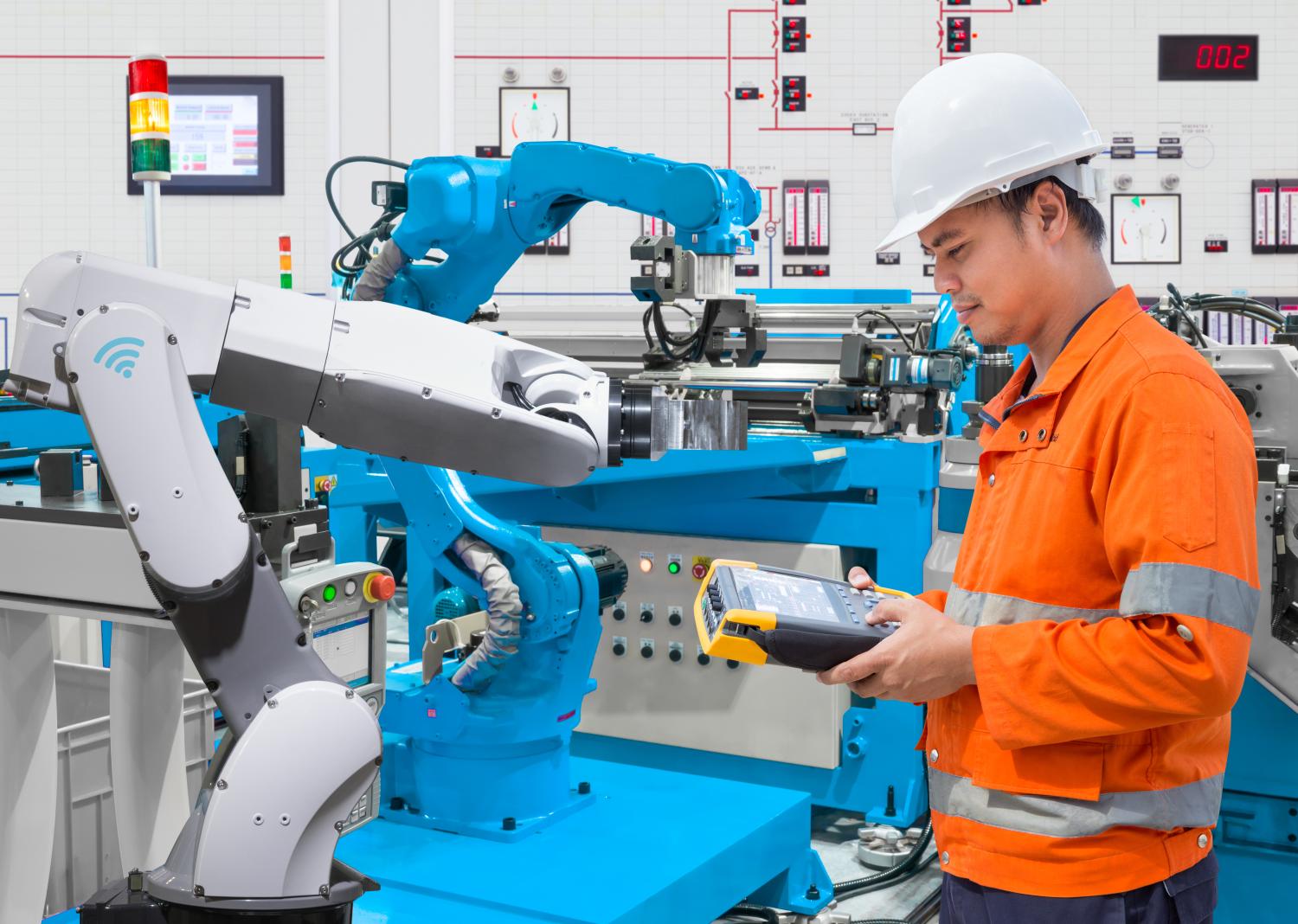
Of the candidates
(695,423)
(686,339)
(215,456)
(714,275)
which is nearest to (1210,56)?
(686,339)

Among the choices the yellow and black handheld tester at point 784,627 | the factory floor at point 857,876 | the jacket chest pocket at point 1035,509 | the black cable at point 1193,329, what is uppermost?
the black cable at point 1193,329

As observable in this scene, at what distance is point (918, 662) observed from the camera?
151 centimetres

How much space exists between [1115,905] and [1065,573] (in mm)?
396

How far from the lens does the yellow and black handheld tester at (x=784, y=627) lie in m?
1.54

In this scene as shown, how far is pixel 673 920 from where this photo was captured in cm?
280

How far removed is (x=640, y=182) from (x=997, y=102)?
1369mm

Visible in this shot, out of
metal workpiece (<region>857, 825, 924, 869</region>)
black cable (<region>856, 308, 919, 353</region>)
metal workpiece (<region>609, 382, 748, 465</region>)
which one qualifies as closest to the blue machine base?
metal workpiece (<region>857, 825, 924, 869</region>)

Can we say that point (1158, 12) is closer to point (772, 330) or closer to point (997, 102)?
point (772, 330)

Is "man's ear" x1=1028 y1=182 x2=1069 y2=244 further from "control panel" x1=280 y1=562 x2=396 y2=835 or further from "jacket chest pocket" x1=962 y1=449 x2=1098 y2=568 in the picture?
"control panel" x1=280 y1=562 x2=396 y2=835

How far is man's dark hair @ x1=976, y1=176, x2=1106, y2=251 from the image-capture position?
1.58 metres

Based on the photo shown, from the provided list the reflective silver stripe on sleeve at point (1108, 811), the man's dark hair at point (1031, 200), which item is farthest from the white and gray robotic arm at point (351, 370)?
the reflective silver stripe on sleeve at point (1108, 811)

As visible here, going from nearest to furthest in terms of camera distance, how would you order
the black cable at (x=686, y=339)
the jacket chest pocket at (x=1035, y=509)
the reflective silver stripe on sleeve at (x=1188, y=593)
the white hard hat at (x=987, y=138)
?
the reflective silver stripe on sleeve at (x=1188, y=593)
the jacket chest pocket at (x=1035, y=509)
the white hard hat at (x=987, y=138)
the black cable at (x=686, y=339)

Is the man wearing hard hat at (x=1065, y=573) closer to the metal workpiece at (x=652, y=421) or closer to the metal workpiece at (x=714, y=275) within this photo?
the metal workpiece at (x=652, y=421)

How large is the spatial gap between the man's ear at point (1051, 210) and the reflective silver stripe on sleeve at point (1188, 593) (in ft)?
1.44
